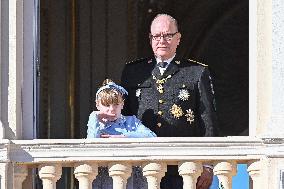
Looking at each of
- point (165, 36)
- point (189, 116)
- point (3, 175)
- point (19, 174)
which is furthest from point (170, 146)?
point (3, 175)

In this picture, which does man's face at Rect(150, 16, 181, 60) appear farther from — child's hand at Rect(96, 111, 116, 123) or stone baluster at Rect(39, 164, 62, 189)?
stone baluster at Rect(39, 164, 62, 189)

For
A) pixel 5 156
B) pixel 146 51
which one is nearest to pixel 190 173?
pixel 5 156

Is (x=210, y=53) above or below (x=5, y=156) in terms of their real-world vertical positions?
above

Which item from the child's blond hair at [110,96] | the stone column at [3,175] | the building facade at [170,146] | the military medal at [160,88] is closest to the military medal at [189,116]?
the military medal at [160,88]

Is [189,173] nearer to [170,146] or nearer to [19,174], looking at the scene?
[170,146]

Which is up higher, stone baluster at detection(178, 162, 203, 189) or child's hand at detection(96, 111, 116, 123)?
child's hand at detection(96, 111, 116, 123)

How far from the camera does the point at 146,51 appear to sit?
15266 millimetres

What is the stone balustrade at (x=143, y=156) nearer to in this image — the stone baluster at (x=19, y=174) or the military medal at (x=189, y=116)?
the stone baluster at (x=19, y=174)

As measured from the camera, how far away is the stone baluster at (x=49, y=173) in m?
10.3

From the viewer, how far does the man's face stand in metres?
10.5

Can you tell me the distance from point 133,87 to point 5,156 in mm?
1109

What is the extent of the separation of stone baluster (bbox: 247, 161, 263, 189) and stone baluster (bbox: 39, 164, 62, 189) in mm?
1377

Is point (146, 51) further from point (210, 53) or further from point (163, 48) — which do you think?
point (163, 48)

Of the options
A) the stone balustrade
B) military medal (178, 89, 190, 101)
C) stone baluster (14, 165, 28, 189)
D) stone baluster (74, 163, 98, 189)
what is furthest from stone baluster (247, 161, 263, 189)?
stone baluster (14, 165, 28, 189)
